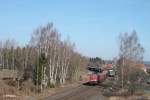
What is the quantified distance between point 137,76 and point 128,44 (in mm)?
15405

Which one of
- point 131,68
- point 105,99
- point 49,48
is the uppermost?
point 49,48

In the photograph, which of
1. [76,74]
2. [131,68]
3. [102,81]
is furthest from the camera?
[76,74]

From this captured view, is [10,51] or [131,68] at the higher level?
[10,51]

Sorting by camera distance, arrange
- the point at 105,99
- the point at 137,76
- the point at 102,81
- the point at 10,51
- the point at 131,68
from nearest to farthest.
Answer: the point at 105,99
the point at 137,76
the point at 131,68
the point at 102,81
the point at 10,51

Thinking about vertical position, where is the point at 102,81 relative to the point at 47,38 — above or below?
below

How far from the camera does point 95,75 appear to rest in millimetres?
67250

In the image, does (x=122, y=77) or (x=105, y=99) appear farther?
(x=122, y=77)

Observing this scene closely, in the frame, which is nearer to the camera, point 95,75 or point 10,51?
point 95,75

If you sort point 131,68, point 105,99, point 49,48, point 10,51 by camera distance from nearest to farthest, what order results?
point 105,99 → point 131,68 → point 49,48 → point 10,51

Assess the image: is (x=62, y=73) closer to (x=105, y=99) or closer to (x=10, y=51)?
(x=105, y=99)

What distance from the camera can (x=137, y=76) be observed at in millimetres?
50000

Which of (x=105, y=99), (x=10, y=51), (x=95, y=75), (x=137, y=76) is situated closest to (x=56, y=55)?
(x=95, y=75)

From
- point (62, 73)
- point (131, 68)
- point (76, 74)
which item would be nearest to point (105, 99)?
point (131, 68)

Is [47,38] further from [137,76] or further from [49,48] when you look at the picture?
[137,76]
